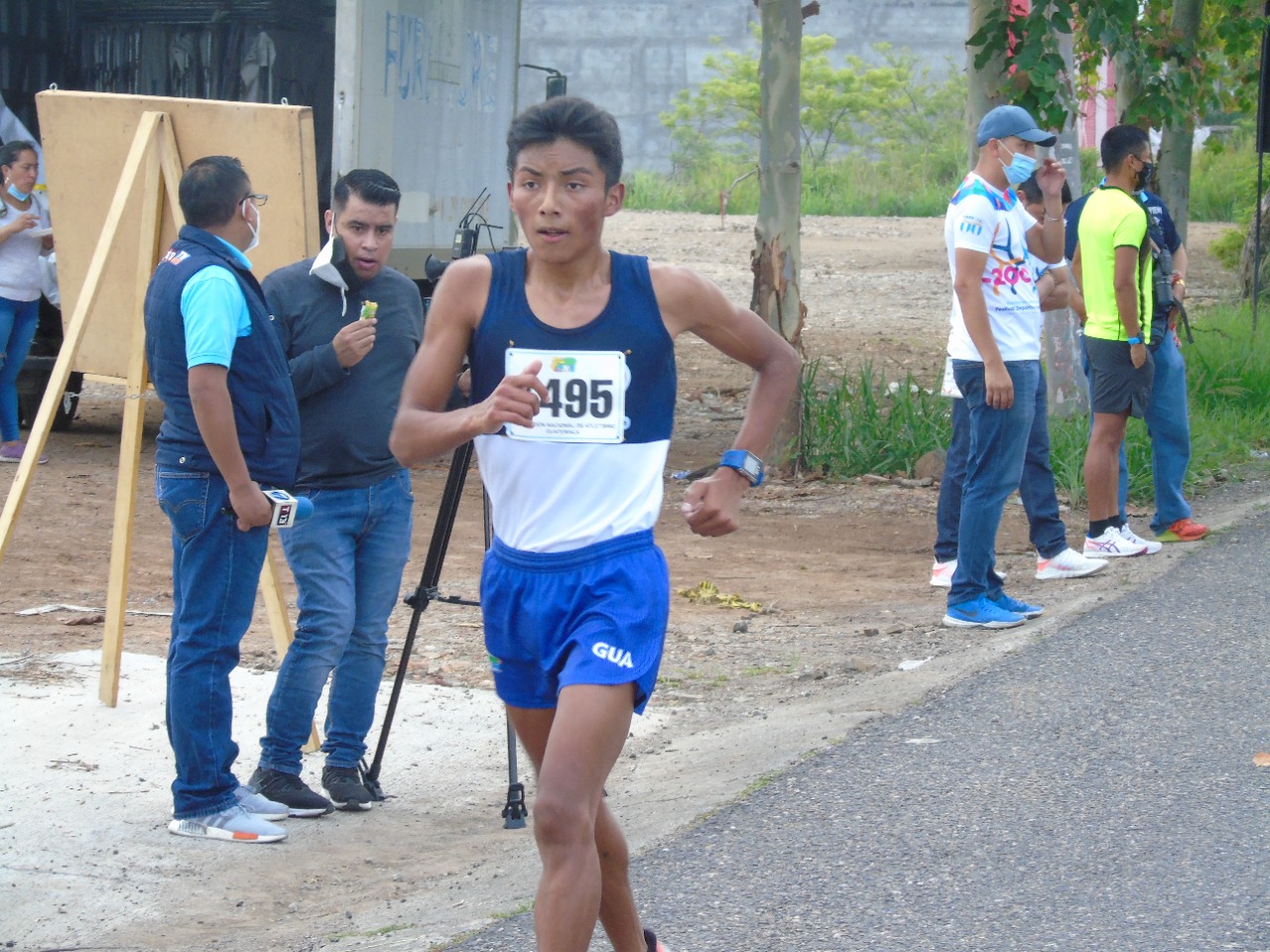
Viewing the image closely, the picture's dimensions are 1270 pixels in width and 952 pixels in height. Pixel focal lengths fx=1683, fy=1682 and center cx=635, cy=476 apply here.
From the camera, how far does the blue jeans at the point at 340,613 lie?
5145 mm

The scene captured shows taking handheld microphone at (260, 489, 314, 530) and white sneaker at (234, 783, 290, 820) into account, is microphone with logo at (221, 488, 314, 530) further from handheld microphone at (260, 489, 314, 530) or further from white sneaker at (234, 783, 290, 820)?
white sneaker at (234, 783, 290, 820)

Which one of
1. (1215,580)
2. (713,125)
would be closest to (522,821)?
(1215,580)

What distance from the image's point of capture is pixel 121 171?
6121mm

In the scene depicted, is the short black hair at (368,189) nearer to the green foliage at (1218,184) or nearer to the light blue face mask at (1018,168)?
the light blue face mask at (1018,168)

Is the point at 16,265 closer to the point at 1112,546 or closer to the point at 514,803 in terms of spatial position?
the point at 1112,546

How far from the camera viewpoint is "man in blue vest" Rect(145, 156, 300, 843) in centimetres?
482

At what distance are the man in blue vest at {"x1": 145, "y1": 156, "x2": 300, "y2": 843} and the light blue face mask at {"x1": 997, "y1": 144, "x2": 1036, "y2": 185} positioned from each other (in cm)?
336

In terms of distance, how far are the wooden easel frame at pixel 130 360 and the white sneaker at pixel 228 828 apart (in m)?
0.96

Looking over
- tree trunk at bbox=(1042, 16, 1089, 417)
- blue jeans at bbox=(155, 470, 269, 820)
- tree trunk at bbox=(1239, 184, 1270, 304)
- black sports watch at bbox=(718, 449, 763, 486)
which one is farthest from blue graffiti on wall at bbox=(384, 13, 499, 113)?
tree trunk at bbox=(1239, 184, 1270, 304)

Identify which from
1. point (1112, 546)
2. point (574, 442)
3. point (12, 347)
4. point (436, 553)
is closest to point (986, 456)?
point (1112, 546)

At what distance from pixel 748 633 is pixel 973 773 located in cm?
260

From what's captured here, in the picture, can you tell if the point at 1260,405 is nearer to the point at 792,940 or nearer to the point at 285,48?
the point at 285,48

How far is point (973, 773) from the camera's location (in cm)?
518

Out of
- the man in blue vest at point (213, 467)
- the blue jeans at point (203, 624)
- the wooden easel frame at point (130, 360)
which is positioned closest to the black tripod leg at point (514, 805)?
the man in blue vest at point (213, 467)
